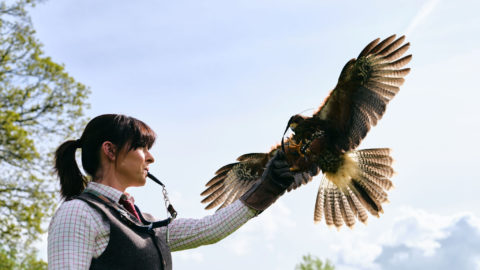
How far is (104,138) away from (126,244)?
0.48 m

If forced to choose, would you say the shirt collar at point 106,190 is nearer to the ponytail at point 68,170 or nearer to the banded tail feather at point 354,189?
the ponytail at point 68,170

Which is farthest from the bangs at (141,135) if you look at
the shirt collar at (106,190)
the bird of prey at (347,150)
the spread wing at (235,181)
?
the spread wing at (235,181)

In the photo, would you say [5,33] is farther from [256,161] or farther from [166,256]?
[166,256]

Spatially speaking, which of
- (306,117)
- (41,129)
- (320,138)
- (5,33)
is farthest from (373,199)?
(5,33)

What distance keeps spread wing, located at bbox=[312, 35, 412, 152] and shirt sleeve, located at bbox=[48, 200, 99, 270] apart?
3.24 meters

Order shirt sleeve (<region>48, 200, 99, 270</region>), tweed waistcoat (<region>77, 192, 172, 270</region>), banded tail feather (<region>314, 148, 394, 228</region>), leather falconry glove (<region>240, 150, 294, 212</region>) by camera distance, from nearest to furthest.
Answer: shirt sleeve (<region>48, 200, 99, 270</region>) → tweed waistcoat (<region>77, 192, 172, 270</region>) → leather falconry glove (<region>240, 150, 294, 212</region>) → banded tail feather (<region>314, 148, 394, 228</region>)

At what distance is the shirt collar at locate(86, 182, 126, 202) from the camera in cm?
240

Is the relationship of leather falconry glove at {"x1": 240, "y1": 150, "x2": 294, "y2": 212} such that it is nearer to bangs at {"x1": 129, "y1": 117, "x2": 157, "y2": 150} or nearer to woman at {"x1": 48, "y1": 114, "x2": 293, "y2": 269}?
woman at {"x1": 48, "y1": 114, "x2": 293, "y2": 269}

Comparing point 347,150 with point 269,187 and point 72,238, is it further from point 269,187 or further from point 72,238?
point 72,238

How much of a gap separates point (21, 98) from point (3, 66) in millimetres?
784

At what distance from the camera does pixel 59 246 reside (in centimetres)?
214

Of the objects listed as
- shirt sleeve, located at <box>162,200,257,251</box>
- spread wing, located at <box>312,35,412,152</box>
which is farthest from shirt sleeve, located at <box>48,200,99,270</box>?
spread wing, located at <box>312,35,412,152</box>

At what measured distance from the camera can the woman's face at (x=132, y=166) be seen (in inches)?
95.4

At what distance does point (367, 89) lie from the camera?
530cm
